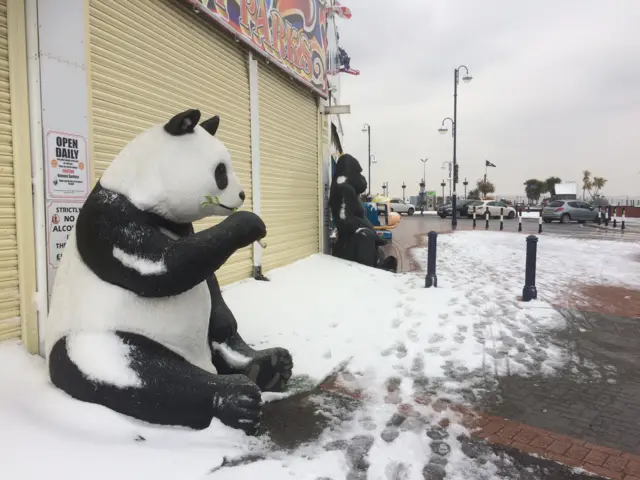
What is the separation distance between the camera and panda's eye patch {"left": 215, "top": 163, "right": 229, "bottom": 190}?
117 inches

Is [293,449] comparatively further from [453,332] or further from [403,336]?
[453,332]

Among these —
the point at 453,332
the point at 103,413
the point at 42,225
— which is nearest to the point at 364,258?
the point at 453,332

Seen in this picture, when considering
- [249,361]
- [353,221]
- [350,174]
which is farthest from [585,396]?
[350,174]

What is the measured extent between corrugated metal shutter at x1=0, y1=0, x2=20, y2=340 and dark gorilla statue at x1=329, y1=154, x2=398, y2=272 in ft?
20.7

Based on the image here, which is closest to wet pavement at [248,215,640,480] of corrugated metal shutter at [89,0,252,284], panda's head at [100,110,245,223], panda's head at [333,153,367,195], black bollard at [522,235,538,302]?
panda's head at [100,110,245,223]

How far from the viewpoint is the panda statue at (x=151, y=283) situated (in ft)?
8.78

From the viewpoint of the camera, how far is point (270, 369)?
3.59 m

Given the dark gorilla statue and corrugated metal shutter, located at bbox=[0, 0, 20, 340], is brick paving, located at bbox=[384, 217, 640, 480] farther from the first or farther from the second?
the dark gorilla statue

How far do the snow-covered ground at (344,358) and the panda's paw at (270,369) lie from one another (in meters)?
0.56

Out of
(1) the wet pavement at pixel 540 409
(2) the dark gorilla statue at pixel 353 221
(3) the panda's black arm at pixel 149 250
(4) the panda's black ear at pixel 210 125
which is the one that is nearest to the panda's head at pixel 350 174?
(2) the dark gorilla statue at pixel 353 221

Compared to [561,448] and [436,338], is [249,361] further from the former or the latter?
[436,338]

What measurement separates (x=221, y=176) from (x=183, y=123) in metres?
0.38

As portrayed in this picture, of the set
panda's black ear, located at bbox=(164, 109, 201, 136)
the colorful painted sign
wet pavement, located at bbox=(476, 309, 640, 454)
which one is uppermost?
the colorful painted sign

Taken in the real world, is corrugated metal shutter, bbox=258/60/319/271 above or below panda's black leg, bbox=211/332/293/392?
above
